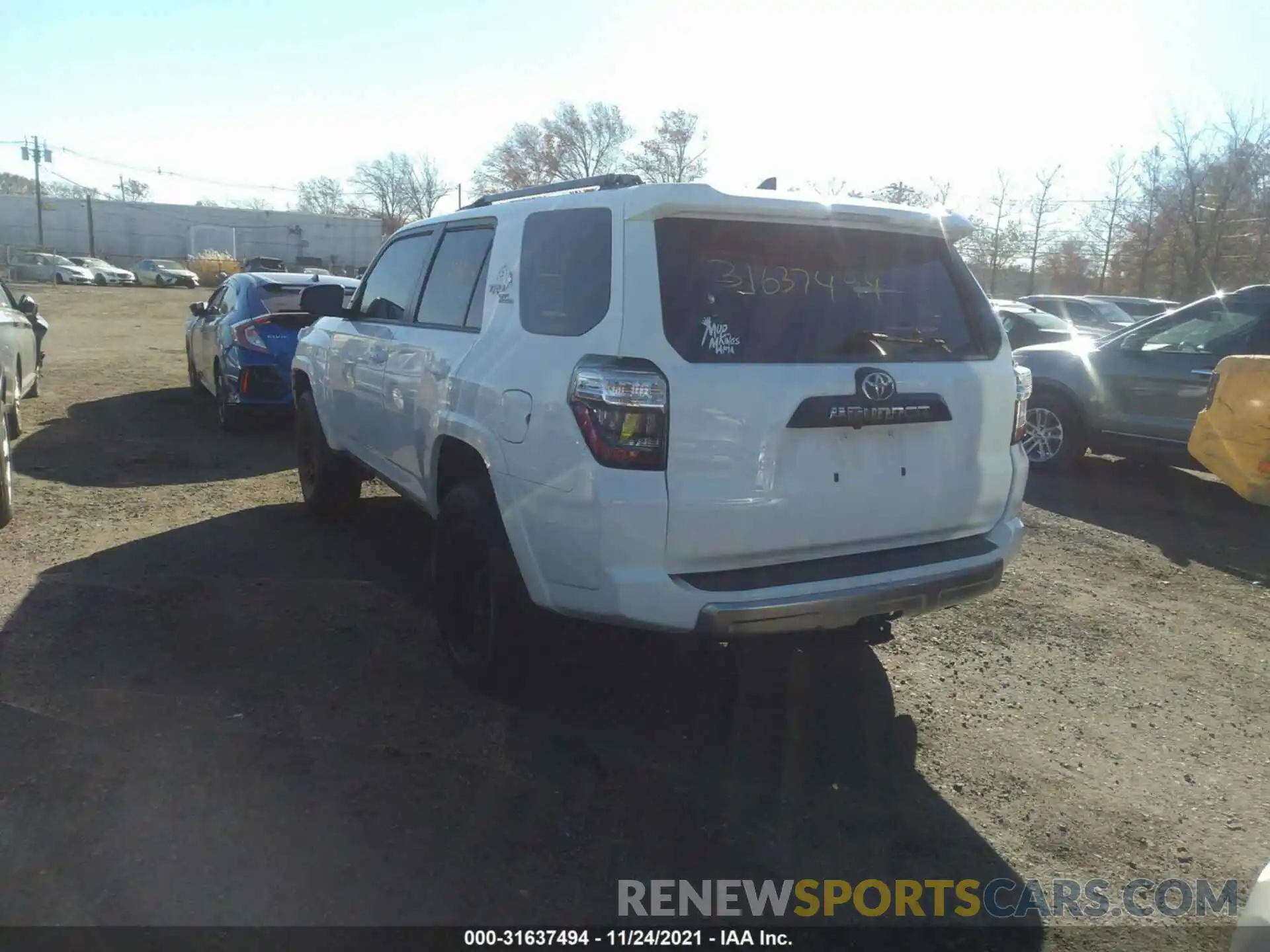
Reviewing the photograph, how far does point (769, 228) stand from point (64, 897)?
2899 mm

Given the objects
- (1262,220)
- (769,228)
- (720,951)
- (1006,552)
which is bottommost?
(720,951)

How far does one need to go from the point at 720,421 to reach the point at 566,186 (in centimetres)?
149

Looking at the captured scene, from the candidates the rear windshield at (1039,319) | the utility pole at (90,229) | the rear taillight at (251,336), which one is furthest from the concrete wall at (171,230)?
the rear taillight at (251,336)

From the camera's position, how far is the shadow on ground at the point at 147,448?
781 cm

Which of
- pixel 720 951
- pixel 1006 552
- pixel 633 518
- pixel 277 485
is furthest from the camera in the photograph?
pixel 277 485

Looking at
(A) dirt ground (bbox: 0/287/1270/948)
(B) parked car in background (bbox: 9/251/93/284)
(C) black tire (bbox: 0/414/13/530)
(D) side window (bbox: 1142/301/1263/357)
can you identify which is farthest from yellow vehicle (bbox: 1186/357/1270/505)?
(B) parked car in background (bbox: 9/251/93/284)

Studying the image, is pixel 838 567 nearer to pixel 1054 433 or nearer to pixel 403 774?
pixel 403 774

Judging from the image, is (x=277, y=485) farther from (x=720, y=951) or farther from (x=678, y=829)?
(x=720, y=951)

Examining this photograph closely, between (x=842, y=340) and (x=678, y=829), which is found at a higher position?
(x=842, y=340)

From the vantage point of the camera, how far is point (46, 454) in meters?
8.38

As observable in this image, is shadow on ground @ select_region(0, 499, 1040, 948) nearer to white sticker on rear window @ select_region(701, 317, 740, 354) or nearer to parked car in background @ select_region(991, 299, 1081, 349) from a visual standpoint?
white sticker on rear window @ select_region(701, 317, 740, 354)

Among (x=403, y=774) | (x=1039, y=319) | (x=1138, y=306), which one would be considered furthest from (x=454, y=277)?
(x=1138, y=306)

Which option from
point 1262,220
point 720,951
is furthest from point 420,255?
point 1262,220

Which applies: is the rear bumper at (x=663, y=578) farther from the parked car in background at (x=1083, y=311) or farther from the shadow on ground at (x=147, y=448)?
the parked car in background at (x=1083, y=311)
